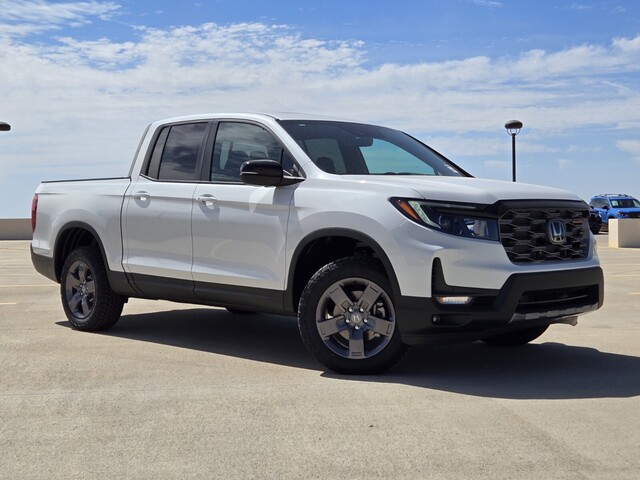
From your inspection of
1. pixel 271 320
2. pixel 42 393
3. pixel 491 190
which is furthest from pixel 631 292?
pixel 42 393

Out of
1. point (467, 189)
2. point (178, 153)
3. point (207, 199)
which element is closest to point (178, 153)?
point (178, 153)

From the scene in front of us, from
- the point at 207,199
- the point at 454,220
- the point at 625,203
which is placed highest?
the point at 207,199

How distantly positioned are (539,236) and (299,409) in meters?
2.11

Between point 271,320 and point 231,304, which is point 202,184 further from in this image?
point 271,320

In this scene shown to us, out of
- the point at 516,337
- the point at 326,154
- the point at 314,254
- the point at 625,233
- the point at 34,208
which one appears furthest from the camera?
the point at 625,233

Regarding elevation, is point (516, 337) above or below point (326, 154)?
below

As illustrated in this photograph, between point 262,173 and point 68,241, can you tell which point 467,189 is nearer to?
point 262,173

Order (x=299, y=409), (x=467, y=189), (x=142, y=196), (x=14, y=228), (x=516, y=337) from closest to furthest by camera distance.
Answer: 1. (x=299, y=409)
2. (x=467, y=189)
3. (x=516, y=337)
4. (x=142, y=196)
5. (x=14, y=228)

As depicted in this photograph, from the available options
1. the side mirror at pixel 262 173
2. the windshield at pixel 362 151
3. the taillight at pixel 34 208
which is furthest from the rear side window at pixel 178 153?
the taillight at pixel 34 208

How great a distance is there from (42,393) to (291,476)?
2.43m

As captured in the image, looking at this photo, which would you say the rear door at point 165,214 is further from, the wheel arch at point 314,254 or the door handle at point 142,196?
the wheel arch at point 314,254

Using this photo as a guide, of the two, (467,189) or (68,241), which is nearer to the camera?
(467,189)

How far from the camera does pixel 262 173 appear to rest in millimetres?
6445

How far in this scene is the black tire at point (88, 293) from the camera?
326 inches
